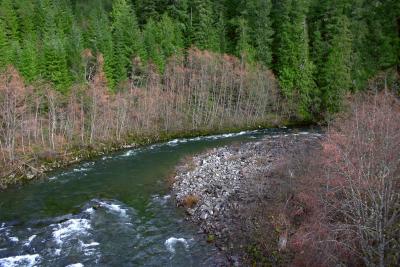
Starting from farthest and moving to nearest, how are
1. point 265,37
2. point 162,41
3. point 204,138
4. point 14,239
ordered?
point 265,37
point 162,41
point 204,138
point 14,239

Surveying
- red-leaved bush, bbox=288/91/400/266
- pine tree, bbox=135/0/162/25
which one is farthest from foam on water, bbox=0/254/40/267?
pine tree, bbox=135/0/162/25

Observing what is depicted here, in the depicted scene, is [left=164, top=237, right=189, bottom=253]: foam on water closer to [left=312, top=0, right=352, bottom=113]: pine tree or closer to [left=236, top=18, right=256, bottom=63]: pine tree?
[left=236, top=18, right=256, bottom=63]: pine tree

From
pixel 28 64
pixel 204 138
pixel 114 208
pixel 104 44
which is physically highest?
pixel 104 44

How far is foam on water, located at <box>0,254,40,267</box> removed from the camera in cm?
1744

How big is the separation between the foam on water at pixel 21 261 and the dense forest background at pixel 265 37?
36653mm

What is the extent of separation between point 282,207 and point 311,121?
42.6m

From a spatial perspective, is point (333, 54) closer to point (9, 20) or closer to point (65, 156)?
point (65, 156)

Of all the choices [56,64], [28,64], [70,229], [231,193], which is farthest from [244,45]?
[70,229]

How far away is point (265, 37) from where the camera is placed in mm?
63500

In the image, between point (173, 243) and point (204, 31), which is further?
point (204, 31)

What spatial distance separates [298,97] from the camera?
59156 mm

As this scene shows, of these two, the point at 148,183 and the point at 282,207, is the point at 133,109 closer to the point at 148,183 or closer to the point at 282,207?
the point at 148,183

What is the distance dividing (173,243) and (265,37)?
5097 cm

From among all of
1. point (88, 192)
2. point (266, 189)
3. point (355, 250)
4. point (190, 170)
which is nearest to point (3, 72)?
point (88, 192)
